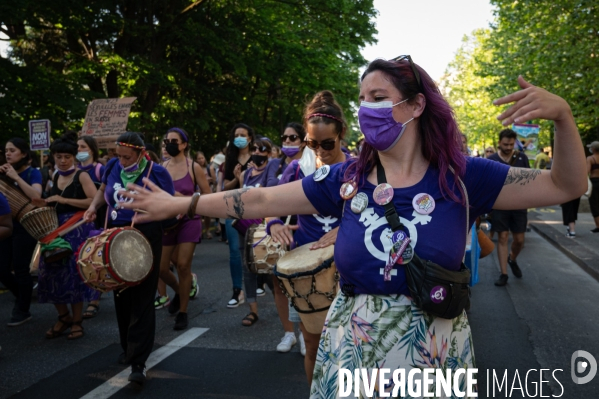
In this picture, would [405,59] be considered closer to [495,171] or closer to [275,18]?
[495,171]

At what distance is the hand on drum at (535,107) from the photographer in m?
2.09

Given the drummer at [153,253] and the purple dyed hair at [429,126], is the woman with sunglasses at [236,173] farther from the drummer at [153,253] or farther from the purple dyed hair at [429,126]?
the purple dyed hair at [429,126]

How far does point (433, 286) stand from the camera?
86.7 inches

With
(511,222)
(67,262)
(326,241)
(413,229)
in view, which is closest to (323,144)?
(326,241)

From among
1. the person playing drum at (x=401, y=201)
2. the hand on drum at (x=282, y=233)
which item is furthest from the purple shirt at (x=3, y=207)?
the person playing drum at (x=401, y=201)

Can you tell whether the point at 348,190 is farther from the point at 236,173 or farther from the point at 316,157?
the point at 236,173

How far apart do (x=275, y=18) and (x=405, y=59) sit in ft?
67.0

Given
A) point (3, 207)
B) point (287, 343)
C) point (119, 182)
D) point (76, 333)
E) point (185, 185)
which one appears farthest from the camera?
point (185, 185)

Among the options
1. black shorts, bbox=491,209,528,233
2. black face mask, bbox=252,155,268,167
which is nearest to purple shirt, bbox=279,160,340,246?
black face mask, bbox=252,155,268,167

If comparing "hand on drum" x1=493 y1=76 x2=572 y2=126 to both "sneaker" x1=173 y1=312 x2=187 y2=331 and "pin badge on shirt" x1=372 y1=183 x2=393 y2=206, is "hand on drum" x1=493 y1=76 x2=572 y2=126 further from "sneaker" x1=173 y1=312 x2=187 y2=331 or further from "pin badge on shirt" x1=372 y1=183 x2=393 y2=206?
"sneaker" x1=173 y1=312 x2=187 y2=331

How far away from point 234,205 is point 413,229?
772 mm

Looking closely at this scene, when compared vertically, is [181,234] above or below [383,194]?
Result: below

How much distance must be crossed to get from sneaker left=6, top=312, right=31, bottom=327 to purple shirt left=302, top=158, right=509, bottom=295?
5773 mm

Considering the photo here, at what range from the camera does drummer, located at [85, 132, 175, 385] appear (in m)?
5.04
